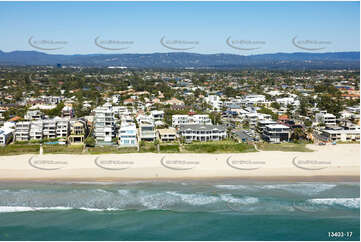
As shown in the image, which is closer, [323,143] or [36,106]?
[323,143]

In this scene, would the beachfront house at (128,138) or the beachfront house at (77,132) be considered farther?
the beachfront house at (77,132)

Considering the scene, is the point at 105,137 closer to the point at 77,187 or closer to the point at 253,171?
Answer: the point at 77,187

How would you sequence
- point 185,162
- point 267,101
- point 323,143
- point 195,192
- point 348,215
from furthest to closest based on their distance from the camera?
point 267,101 → point 323,143 → point 185,162 → point 195,192 → point 348,215

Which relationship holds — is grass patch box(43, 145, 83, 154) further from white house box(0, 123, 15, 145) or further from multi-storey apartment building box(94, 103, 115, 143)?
white house box(0, 123, 15, 145)

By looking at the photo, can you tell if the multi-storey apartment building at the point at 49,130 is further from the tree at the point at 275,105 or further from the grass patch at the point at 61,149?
the tree at the point at 275,105

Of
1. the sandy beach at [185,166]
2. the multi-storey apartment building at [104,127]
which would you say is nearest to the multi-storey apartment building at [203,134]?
the sandy beach at [185,166]

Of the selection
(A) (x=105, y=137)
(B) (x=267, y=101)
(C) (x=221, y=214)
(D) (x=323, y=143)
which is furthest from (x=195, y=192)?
(B) (x=267, y=101)
